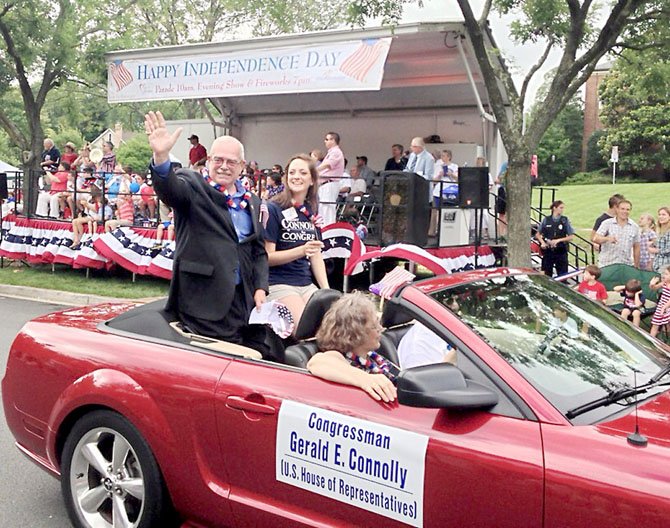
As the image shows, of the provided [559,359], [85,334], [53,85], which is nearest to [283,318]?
[85,334]

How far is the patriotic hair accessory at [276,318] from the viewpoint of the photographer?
3.69m

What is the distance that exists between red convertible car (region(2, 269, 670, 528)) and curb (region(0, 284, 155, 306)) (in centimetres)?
764

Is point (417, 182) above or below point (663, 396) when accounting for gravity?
above

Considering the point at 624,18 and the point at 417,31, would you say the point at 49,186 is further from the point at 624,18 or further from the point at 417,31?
the point at 624,18

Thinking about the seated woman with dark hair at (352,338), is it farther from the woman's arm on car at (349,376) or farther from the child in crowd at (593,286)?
the child in crowd at (593,286)

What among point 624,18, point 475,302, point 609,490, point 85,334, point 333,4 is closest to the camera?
point 609,490

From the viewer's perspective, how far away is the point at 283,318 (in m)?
3.73

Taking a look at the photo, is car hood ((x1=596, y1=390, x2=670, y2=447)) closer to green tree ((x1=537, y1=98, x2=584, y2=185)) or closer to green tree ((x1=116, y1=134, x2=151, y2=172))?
green tree ((x1=116, y1=134, x2=151, y2=172))

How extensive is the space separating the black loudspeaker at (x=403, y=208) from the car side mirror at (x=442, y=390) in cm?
814

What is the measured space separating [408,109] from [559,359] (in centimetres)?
1419

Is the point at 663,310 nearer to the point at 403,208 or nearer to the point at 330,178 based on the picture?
the point at 403,208

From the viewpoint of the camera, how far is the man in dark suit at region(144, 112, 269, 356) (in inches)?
150

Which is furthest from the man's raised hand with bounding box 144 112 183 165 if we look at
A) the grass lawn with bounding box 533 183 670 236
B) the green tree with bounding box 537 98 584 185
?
the green tree with bounding box 537 98 584 185

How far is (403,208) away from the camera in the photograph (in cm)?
1055
